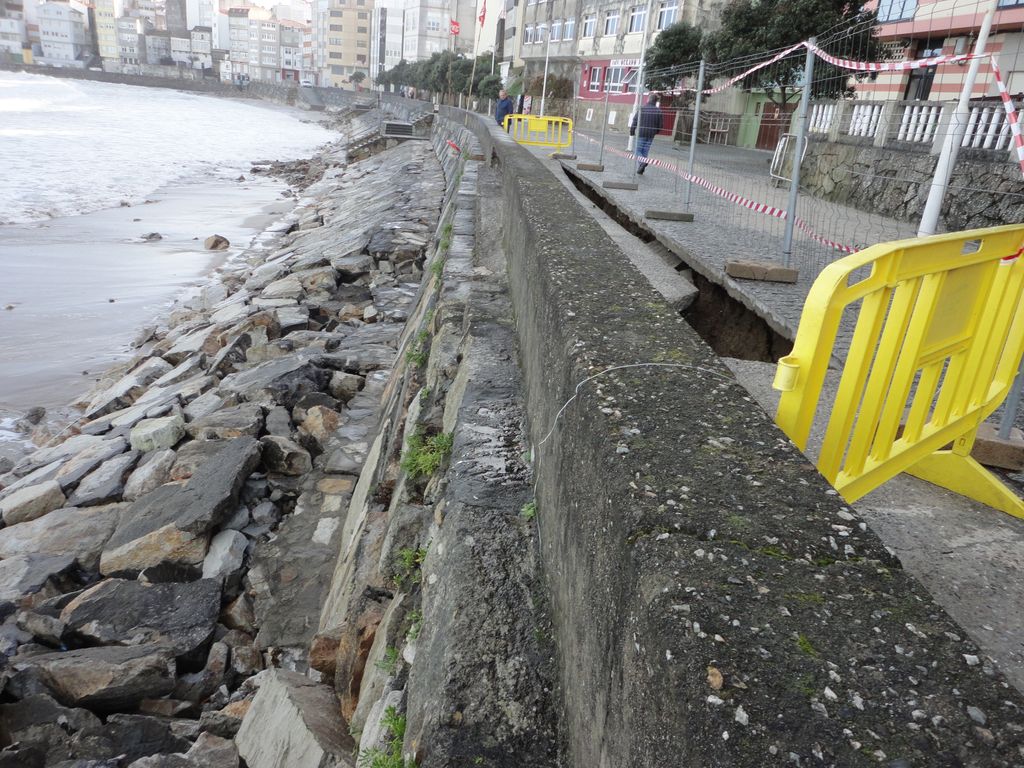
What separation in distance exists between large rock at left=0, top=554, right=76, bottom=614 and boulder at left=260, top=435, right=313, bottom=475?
54.4 inches

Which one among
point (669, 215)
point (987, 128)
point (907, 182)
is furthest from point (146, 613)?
point (987, 128)

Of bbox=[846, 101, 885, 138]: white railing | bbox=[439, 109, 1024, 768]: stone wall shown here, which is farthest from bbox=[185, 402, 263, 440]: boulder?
bbox=[846, 101, 885, 138]: white railing

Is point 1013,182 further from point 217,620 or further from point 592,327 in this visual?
point 217,620

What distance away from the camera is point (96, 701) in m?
3.63

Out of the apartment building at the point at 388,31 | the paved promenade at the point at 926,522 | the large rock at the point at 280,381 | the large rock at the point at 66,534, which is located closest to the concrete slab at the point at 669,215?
the paved promenade at the point at 926,522

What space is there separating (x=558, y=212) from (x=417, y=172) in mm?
17103

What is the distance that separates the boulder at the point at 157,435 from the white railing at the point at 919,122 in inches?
374

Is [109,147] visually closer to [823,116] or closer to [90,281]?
[90,281]

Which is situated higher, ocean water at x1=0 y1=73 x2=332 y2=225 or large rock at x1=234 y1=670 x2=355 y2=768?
large rock at x1=234 y1=670 x2=355 y2=768

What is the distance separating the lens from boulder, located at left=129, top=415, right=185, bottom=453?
6082 millimetres

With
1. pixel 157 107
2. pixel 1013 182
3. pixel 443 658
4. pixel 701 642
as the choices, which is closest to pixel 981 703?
pixel 701 642

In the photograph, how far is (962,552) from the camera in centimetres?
250

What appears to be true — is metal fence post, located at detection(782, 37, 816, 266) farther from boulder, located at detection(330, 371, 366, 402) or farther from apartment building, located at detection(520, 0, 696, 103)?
apartment building, located at detection(520, 0, 696, 103)

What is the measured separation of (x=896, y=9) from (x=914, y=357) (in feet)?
76.7
